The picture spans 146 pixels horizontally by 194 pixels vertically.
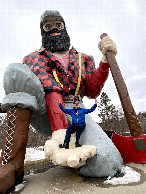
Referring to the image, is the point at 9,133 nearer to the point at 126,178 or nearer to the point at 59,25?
the point at 126,178

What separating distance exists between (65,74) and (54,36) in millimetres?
498

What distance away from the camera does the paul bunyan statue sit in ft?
6.13

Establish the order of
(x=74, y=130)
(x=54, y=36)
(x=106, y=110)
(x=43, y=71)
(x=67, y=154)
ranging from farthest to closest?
(x=106, y=110), (x=54, y=36), (x=43, y=71), (x=74, y=130), (x=67, y=154)

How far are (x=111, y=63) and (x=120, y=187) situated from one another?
4.21 feet

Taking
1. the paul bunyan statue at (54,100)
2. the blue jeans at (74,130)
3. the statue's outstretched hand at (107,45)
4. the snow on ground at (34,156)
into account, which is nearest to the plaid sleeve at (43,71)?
the paul bunyan statue at (54,100)

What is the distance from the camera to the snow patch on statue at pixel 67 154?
5.41ft

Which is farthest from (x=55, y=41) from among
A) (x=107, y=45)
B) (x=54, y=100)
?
(x=54, y=100)

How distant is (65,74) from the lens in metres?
2.50

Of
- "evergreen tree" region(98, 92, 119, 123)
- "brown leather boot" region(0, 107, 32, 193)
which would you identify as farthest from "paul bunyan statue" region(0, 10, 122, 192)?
"evergreen tree" region(98, 92, 119, 123)

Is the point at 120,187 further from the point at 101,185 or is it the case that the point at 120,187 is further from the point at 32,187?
the point at 32,187

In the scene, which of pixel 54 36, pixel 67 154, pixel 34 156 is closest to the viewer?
pixel 67 154

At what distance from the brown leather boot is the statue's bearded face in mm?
931

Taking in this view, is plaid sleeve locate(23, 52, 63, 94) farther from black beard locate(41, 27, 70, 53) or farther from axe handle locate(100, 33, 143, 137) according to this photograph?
axe handle locate(100, 33, 143, 137)

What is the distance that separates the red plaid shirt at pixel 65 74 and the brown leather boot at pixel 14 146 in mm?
441
